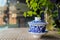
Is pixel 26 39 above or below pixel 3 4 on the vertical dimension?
below

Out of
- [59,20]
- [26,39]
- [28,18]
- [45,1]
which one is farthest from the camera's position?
[28,18]

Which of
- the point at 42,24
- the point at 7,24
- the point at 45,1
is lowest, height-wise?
the point at 7,24

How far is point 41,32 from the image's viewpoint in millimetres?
1146

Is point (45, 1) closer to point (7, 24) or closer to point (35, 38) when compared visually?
point (35, 38)

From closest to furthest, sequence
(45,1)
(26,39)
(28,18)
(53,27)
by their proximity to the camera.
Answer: (26,39), (45,1), (53,27), (28,18)

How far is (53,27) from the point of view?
166 centimetres

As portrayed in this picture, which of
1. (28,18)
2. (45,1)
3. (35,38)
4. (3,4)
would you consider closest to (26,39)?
(35,38)

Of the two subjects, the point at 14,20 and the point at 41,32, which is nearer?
the point at 41,32

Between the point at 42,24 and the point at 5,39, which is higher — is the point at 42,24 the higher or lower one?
the higher one

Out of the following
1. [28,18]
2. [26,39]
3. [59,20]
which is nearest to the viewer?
[26,39]

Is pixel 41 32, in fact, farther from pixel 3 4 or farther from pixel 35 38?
pixel 3 4

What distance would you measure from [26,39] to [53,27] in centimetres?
62

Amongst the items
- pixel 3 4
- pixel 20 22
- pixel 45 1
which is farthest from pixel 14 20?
pixel 45 1

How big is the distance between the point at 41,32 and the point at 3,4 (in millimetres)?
1901
